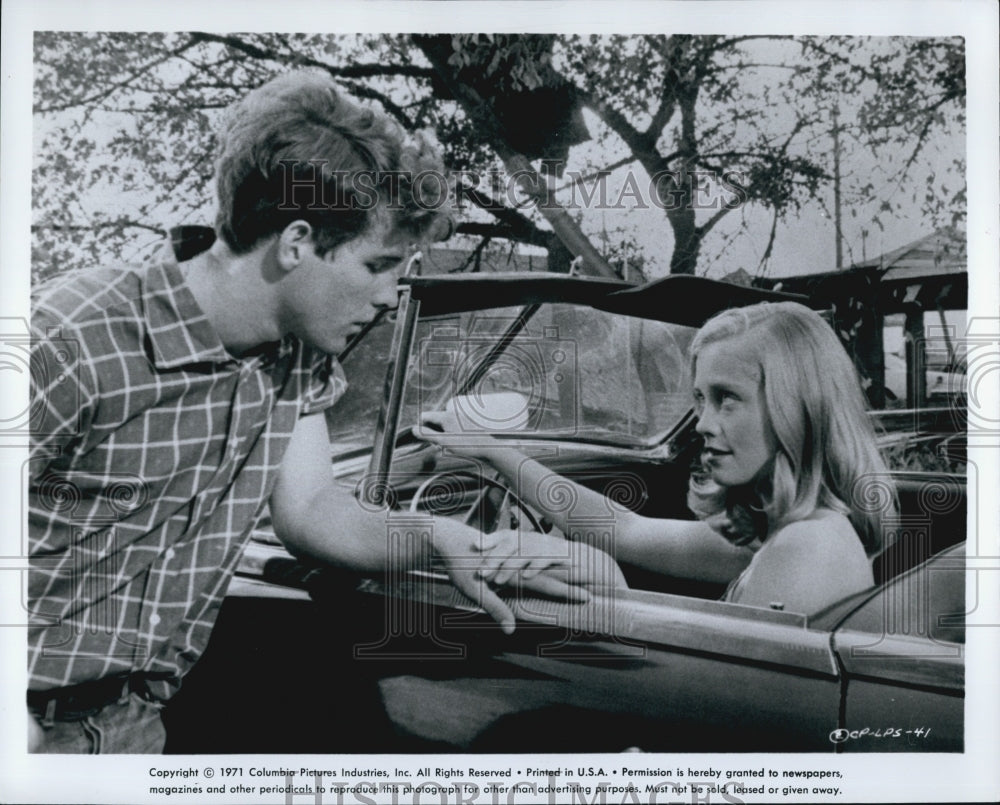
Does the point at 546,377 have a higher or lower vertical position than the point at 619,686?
higher

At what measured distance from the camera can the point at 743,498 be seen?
9.86 feet

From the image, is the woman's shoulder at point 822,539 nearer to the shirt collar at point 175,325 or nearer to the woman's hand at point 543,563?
the woman's hand at point 543,563

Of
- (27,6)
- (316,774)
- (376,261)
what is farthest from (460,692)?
(27,6)

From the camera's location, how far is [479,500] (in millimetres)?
3047

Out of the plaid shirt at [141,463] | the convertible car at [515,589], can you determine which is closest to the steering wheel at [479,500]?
the convertible car at [515,589]

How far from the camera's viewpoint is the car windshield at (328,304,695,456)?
10.00 feet

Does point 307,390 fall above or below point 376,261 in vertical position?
below

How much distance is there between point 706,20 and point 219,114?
5.28 ft

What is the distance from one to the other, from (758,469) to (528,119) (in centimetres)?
135

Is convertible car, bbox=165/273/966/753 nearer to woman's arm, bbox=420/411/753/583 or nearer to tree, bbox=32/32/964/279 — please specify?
woman's arm, bbox=420/411/753/583

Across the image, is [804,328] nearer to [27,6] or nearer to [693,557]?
[693,557]

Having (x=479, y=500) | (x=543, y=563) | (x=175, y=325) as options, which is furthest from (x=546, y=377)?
(x=175, y=325)

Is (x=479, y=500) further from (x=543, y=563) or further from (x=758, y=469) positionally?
(x=758, y=469)

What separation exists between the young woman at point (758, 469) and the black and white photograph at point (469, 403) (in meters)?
0.01
